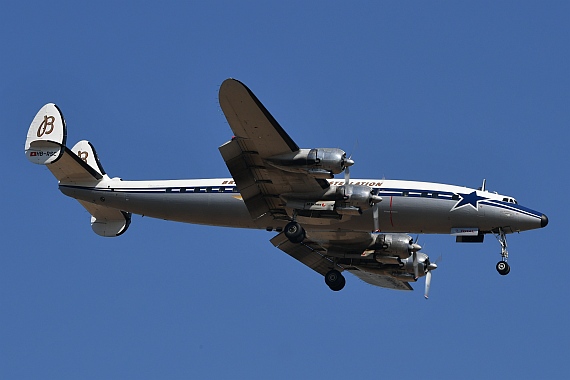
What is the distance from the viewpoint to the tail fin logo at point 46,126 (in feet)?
133

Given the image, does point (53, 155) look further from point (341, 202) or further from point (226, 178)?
point (341, 202)

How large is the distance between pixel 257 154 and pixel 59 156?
1038 centimetres

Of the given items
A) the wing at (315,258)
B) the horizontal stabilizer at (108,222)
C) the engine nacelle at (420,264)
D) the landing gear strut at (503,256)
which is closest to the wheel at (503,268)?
the landing gear strut at (503,256)

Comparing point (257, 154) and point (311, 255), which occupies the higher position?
point (257, 154)

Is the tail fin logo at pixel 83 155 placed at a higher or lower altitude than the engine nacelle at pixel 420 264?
higher

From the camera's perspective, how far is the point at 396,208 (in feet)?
116

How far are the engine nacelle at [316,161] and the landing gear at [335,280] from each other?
28.9 feet

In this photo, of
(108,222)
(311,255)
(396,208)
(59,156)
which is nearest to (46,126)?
(59,156)

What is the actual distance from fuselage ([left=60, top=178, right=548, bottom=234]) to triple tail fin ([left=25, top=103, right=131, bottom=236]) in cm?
344

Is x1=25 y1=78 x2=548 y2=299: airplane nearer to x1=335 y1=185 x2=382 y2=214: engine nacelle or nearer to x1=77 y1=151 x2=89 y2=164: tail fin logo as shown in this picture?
x1=335 y1=185 x2=382 y2=214: engine nacelle

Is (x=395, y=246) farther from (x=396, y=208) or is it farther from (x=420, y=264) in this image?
(x=396, y=208)

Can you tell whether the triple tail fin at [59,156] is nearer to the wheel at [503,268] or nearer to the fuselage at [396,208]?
the fuselage at [396,208]

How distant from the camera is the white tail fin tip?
1582 inches

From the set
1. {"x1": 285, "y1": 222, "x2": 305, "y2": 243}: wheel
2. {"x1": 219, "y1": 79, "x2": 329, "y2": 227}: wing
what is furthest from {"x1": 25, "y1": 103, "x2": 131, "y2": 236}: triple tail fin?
{"x1": 285, "y1": 222, "x2": 305, "y2": 243}: wheel
